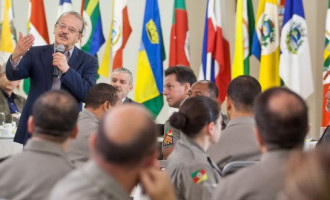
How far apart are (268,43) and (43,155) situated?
5.28 meters

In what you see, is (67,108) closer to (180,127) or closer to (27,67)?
(180,127)

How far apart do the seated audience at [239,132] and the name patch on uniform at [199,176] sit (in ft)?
1.69

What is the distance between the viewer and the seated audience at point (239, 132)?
3342 millimetres

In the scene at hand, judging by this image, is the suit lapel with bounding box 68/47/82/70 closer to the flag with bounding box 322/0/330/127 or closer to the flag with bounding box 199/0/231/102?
the flag with bounding box 199/0/231/102

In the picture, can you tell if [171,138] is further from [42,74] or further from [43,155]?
[43,155]

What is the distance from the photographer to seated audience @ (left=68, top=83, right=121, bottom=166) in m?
3.40

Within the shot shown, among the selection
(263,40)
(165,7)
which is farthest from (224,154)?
(165,7)

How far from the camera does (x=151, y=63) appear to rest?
25.6 ft

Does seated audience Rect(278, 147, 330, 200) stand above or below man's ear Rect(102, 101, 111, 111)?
above

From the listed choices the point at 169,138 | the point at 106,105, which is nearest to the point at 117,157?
the point at 106,105

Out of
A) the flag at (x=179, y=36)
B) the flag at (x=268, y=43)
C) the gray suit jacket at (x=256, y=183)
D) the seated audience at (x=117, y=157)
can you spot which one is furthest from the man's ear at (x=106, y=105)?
the flag at (x=179, y=36)

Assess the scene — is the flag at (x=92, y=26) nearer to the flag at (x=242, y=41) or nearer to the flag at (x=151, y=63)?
the flag at (x=151, y=63)

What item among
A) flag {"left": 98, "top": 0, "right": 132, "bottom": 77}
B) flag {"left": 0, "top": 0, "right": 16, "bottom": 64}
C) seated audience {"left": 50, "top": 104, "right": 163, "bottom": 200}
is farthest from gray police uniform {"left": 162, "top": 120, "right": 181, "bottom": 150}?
flag {"left": 0, "top": 0, "right": 16, "bottom": 64}

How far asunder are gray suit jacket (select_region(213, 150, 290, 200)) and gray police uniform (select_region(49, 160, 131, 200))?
503mm
